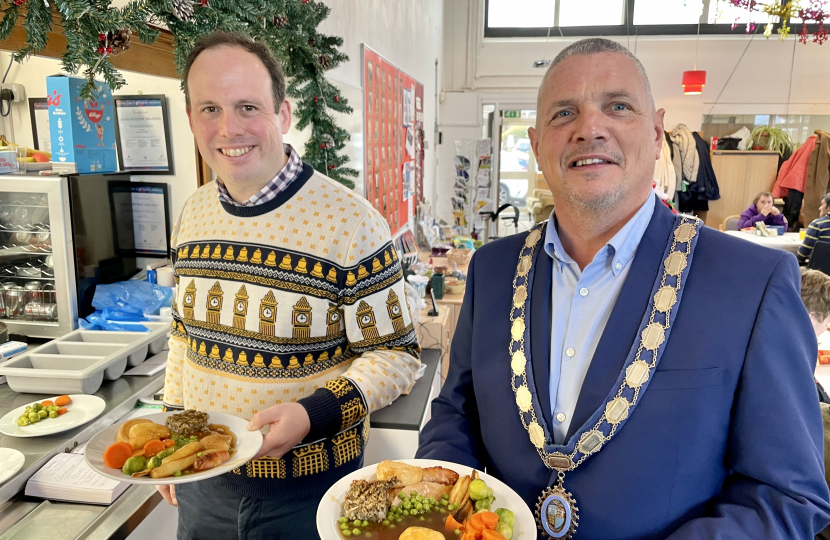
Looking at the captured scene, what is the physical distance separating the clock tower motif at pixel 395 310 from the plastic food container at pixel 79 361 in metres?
1.07

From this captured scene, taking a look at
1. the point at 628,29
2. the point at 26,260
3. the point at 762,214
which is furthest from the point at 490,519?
the point at 628,29

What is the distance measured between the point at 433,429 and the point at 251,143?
0.83m

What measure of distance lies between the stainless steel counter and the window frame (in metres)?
8.00

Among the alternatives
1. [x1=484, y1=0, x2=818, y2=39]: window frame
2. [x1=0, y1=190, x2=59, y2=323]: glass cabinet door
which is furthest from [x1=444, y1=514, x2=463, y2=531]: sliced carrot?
[x1=484, y1=0, x2=818, y2=39]: window frame

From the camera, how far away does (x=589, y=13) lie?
8297mm

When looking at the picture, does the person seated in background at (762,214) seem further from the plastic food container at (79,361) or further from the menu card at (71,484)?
the menu card at (71,484)

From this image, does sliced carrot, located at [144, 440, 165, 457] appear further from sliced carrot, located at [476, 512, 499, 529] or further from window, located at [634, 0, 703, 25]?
window, located at [634, 0, 703, 25]

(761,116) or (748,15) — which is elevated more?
(748,15)

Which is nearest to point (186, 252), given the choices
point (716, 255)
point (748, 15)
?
point (716, 255)

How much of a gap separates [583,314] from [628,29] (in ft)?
27.0

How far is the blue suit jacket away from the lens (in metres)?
0.95

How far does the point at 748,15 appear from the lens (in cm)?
780

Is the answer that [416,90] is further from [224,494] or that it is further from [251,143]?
[224,494]

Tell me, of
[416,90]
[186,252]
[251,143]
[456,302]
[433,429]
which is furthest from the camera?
[416,90]
